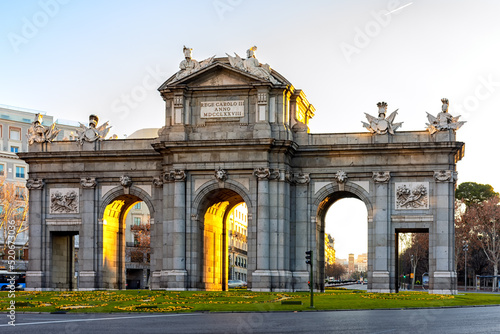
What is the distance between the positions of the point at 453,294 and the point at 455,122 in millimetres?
13454

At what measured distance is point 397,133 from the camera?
229 ft

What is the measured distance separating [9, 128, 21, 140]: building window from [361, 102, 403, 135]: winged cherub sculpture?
7143 cm

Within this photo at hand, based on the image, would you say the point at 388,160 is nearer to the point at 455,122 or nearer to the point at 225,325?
the point at 455,122

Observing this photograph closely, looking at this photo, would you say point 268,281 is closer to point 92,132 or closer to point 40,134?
point 92,132

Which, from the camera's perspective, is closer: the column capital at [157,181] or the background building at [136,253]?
the column capital at [157,181]

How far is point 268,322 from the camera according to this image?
119ft

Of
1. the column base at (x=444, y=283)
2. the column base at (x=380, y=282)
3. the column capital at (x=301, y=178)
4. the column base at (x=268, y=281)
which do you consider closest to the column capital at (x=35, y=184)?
the column base at (x=268, y=281)

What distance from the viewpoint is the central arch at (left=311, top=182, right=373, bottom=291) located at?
7000cm

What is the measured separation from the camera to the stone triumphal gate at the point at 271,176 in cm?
6844

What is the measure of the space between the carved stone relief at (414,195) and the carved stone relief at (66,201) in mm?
27153

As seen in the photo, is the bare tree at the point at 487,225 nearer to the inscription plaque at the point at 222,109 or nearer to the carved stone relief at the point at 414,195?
the carved stone relief at the point at 414,195

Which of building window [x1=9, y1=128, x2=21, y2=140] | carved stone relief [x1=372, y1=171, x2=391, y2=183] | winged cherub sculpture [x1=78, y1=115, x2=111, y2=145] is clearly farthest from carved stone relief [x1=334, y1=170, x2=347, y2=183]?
building window [x1=9, y1=128, x2=21, y2=140]

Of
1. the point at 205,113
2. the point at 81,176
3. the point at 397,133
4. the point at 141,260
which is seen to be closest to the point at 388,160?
the point at 397,133

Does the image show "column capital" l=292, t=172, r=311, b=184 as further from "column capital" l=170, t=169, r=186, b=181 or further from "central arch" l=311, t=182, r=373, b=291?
"column capital" l=170, t=169, r=186, b=181
